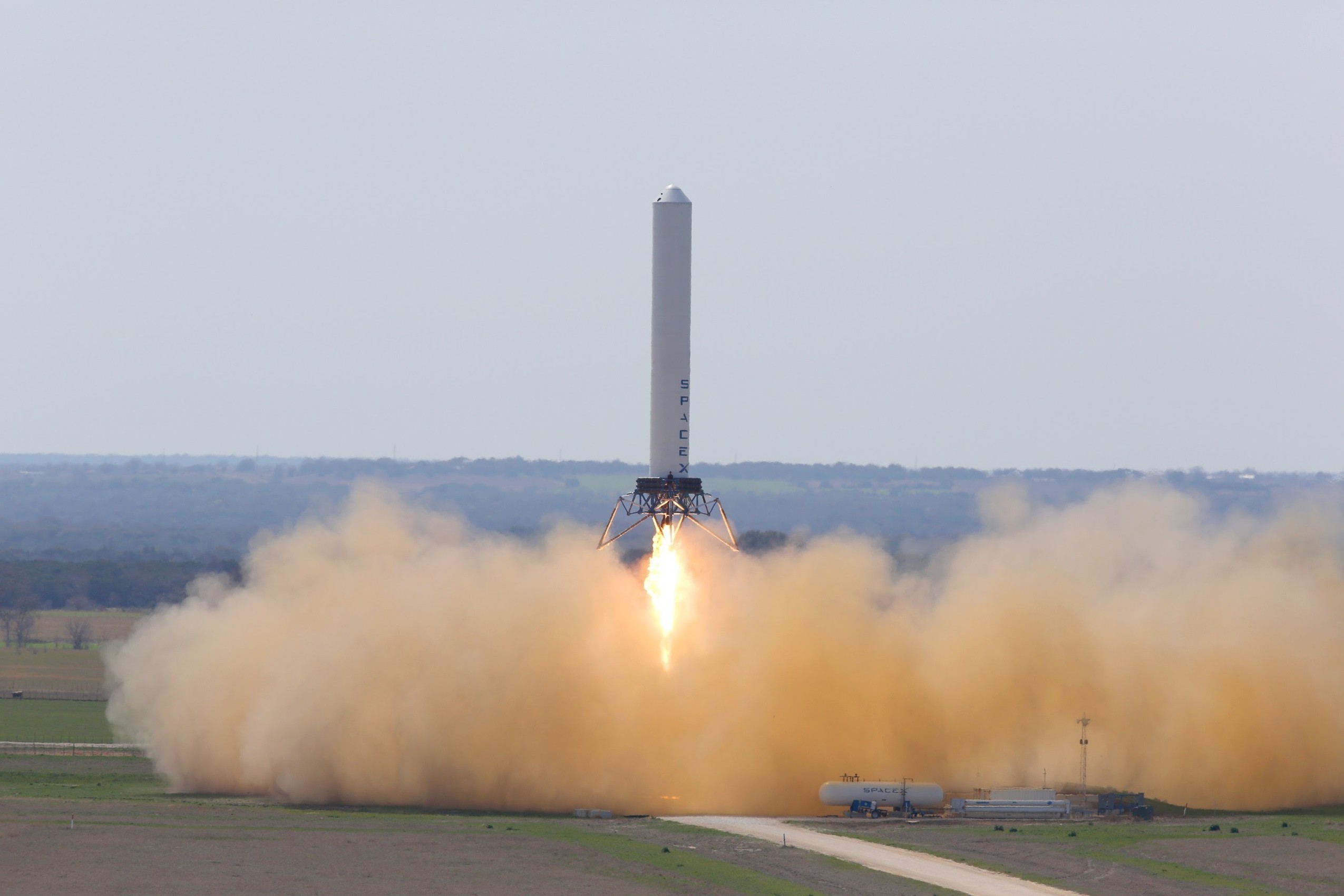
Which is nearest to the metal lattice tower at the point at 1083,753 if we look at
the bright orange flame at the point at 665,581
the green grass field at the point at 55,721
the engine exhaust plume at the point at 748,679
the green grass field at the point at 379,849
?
the engine exhaust plume at the point at 748,679

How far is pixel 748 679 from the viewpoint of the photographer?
5925 centimetres

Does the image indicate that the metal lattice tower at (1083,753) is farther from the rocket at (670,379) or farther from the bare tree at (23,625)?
the bare tree at (23,625)

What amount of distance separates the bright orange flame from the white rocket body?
89.6 inches

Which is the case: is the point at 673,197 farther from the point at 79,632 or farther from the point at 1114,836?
the point at 79,632

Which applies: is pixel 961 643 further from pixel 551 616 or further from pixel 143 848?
pixel 143 848

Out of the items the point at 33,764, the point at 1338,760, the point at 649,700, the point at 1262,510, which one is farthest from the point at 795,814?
the point at 1262,510

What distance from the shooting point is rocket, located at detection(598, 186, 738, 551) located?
198ft

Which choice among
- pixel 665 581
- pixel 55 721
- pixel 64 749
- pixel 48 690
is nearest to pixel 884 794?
pixel 665 581

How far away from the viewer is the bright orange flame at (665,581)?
201ft

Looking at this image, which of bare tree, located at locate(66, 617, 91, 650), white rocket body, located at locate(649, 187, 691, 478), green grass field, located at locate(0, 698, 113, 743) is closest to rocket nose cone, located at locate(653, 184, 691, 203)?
white rocket body, located at locate(649, 187, 691, 478)

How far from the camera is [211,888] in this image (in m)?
43.9

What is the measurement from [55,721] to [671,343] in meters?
35.8

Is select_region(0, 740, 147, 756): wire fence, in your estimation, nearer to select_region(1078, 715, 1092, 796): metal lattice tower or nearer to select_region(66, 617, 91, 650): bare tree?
select_region(1078, 715, 1092, 796): metal lattice tower

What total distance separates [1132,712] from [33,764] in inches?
1421
